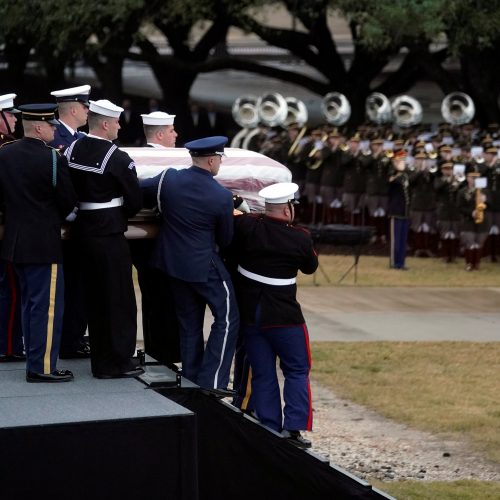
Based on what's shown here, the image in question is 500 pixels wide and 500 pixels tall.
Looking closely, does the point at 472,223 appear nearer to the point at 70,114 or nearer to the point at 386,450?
the point at 386,450

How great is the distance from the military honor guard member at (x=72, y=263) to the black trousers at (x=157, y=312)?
1.37ft

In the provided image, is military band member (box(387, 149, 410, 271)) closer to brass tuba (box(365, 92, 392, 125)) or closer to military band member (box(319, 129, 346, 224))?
military band member (box(319, 129, 346, 224))

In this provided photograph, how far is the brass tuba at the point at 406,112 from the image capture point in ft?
84.8

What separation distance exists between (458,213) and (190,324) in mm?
11951

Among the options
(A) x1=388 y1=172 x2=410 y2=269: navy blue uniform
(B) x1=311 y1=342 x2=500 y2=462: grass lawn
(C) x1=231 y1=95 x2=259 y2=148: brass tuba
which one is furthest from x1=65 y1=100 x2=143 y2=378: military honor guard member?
(C) x1=231 y1=95 x2=259 y2=148: brass tuba

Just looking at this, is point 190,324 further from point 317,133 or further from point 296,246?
point 317,133

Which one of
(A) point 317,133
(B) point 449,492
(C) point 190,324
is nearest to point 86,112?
(C) point 190,324

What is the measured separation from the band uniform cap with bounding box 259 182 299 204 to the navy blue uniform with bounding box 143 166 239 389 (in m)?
0.22

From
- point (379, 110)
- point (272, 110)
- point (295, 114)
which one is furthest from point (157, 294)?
point (295, 114)

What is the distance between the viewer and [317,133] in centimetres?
2375

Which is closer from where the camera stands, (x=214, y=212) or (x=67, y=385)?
(x=67, y=385)

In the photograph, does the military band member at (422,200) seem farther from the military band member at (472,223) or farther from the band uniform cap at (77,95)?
the band uniform cap at (77,95)

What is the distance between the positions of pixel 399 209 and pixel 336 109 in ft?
16.9

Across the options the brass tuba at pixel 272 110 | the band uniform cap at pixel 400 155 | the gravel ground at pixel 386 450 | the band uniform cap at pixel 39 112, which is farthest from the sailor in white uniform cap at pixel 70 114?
the brass tuba at pixel 272 110
